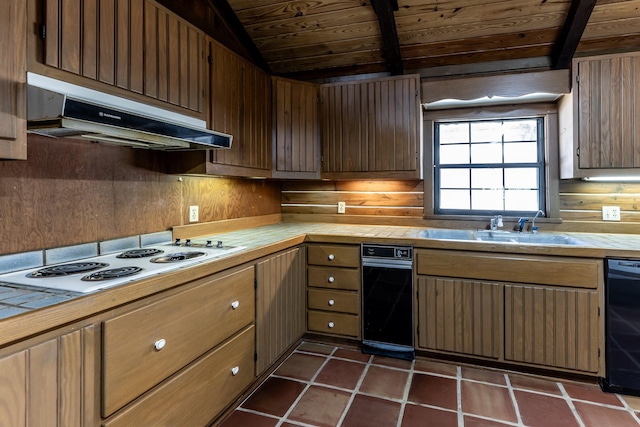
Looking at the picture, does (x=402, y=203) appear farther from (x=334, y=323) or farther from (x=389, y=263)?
(x=334, y=323)

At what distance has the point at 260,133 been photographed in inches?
107

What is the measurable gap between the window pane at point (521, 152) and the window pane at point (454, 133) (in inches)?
13.5

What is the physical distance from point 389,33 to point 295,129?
103cm

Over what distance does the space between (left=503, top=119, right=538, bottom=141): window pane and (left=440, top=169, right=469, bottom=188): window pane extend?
436 millimetres

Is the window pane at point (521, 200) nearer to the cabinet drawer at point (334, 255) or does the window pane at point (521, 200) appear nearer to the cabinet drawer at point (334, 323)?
the cabinet drawer at point (334, 255)

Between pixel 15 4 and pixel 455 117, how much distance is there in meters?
2.82

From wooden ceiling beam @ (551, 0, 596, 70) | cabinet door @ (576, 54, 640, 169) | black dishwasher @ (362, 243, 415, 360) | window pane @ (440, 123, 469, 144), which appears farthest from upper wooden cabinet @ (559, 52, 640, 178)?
black dishwasher @ (362, 243, 415, 360)

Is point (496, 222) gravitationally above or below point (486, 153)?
below

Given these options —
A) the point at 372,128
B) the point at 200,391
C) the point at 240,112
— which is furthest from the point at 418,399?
the point at 240,112

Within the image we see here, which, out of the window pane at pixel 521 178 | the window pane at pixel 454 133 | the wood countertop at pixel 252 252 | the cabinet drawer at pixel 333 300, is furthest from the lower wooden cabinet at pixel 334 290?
the window pane at pixel 521 178

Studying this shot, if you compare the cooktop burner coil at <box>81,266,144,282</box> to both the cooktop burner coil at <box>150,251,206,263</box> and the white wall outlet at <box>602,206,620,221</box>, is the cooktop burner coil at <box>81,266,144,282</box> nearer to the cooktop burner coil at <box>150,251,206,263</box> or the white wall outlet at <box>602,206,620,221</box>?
the cooktop burner coil at <box>150,251,206,263</box>

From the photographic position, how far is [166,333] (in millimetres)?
1380

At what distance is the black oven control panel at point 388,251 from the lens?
2.43 m

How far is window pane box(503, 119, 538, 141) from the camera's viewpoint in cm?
289
